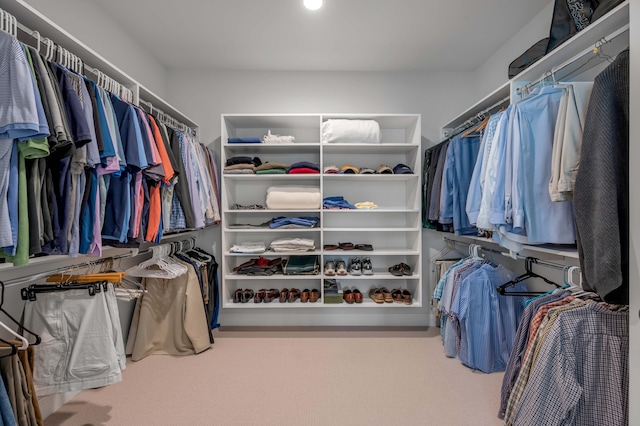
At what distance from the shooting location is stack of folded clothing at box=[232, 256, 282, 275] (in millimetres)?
2631

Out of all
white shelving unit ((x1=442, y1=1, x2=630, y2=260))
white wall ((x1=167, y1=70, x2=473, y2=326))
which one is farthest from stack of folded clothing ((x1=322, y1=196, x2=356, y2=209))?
white shelving unit ((x1=442, y1=1, x2=630, y2=260))

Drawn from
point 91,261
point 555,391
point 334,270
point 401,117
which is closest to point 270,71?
point 401,117

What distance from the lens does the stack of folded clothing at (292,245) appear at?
268 cm

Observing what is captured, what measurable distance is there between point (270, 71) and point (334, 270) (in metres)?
2.05

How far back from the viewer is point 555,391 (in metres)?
1.19

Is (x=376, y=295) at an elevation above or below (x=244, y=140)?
below

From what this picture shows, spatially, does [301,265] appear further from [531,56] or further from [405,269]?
[531,56]

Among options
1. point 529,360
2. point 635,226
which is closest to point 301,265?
point 529,360

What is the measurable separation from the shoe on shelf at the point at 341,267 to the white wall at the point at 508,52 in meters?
2.10

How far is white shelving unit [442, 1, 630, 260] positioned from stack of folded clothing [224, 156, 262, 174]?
194cm

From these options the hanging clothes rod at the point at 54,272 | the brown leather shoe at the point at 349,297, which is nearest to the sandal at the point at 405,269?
the brown leather shoe at the point at 349,297

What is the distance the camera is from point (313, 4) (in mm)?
1987

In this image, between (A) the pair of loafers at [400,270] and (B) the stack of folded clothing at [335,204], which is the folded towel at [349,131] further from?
(A) the pair of loafers at [400,270]

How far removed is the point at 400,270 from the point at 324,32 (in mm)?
2109
